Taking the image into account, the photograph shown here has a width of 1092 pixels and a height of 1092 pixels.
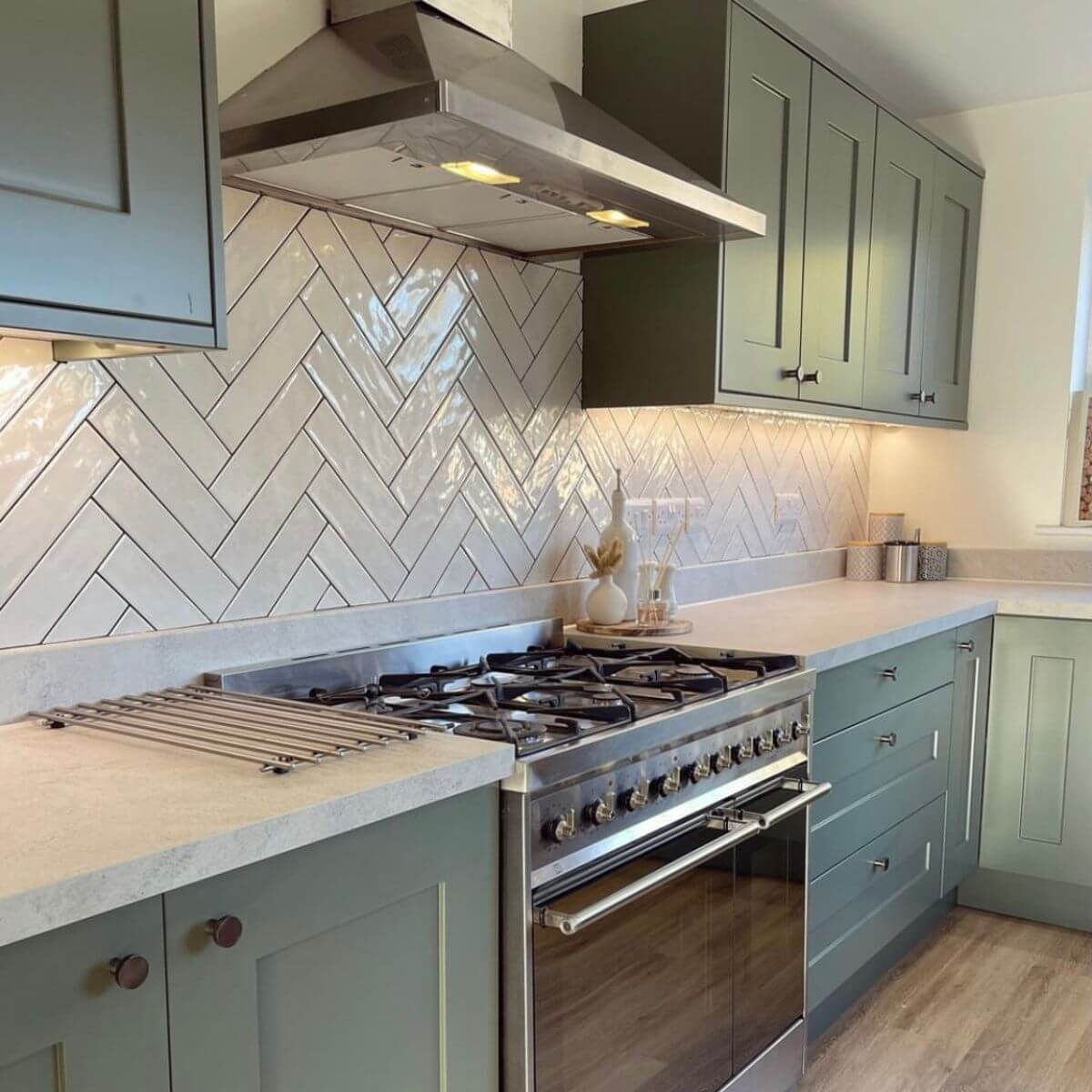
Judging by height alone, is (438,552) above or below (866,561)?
above

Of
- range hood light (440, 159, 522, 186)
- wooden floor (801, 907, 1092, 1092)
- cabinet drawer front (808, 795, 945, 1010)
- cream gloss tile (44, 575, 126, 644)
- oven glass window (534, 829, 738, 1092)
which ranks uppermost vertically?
range hood light (440, 159, 522, 186)

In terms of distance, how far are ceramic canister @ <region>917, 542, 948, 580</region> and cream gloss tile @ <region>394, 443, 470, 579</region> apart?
6.84 feet

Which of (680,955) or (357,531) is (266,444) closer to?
(357,531)

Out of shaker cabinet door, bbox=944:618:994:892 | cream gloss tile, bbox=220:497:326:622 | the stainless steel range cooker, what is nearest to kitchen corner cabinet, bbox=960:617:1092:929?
→ shaker cabinet door, bbox=944:618:994:892

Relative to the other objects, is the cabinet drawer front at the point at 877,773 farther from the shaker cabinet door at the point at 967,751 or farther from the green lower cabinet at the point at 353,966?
the green lower cabinet at the point at 353,966

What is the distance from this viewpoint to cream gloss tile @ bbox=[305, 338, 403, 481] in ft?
6.21

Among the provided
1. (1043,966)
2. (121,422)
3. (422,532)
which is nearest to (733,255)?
(422,532)

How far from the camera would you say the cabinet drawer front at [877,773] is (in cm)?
225

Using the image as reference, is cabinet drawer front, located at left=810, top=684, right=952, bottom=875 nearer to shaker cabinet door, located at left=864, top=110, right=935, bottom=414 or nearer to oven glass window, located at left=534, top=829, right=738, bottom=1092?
oven glass window, located at left=534, top=829, right=738, bottom=1092

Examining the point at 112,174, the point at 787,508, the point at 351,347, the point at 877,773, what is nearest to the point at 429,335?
the point at 351,347

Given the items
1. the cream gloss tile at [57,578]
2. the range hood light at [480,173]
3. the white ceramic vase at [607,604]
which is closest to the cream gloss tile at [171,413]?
the cream gloss tile at [57,578]

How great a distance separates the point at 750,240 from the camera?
242 centimetres

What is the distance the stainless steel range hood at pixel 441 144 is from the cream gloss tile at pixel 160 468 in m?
0.41

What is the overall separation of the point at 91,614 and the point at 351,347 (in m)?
0.69
